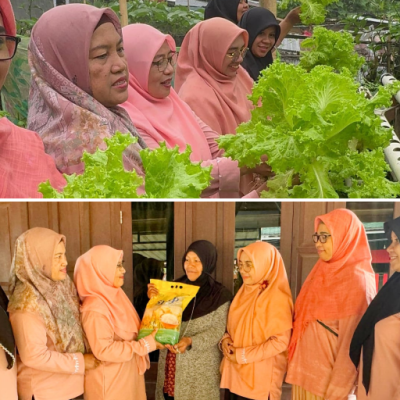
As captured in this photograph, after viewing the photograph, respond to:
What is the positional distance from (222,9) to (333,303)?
866mm

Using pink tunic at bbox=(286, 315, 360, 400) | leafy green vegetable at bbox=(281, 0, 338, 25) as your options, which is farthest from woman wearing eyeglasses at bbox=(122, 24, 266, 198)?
pink tunic at bbox=(286, 315, 360, 400)

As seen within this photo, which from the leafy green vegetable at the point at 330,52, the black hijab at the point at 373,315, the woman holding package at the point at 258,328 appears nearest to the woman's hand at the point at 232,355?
the woman holding package at the point at 258,328

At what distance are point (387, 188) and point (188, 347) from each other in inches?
30.8

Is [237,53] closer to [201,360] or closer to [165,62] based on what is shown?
[165,62]

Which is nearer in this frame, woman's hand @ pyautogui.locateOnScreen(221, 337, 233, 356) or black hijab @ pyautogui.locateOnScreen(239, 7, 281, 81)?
black hijab @ pyautogui.locateOnScreen(239, 7, 281, 81)

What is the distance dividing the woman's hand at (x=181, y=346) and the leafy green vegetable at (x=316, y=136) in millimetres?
564

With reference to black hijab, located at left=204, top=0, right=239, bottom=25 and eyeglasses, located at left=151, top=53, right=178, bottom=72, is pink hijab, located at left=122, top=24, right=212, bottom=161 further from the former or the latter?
black hijab, located at left=204, top=0, right=239, bottom=25

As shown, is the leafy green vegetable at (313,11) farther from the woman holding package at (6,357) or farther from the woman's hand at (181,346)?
the woman holding package at (6,357)

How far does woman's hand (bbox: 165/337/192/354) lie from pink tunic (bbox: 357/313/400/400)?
21.9 inches

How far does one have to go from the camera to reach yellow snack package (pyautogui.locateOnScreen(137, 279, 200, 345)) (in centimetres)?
142

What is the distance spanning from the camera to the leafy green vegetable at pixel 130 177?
1165mm

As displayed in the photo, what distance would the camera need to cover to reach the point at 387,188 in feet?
4.06

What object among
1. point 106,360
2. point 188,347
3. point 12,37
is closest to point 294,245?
point 188,347

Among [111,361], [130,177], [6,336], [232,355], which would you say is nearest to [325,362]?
[232,355]
